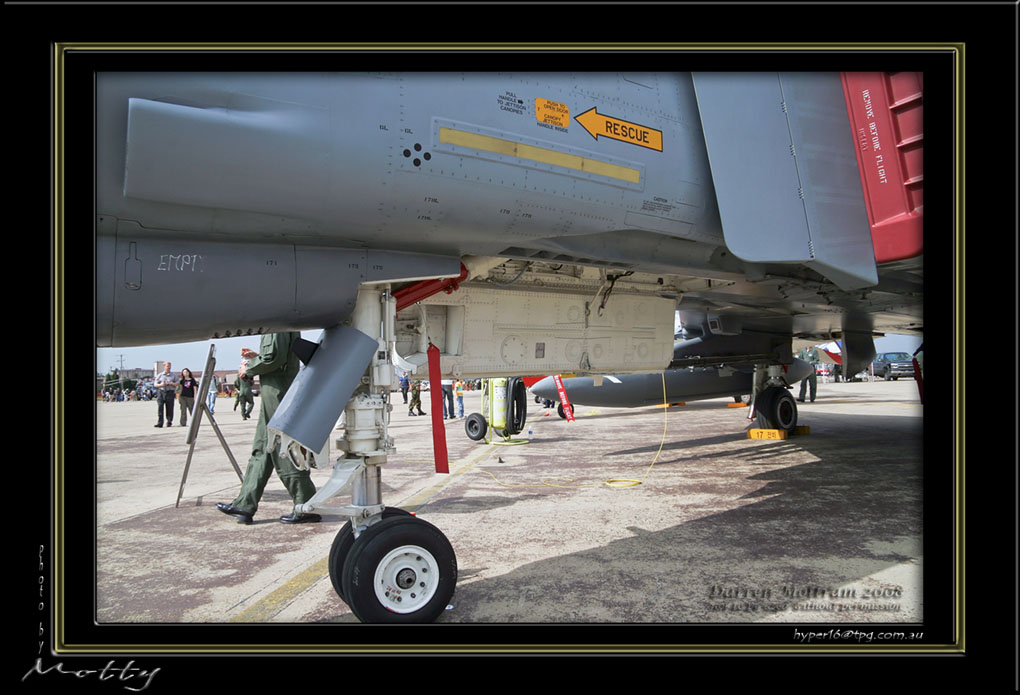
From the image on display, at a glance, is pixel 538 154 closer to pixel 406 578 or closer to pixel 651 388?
pixel 406 578

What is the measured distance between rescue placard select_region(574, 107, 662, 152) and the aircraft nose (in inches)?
358

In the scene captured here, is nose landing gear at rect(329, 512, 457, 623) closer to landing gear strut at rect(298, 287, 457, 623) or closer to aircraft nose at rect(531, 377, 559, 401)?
landing gear strut at rect(298, 287, 457, 623)

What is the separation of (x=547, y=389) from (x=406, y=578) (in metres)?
9.73

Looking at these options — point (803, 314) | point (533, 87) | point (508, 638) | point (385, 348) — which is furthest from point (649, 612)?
point (803, 314)

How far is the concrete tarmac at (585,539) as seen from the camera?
3.63 m

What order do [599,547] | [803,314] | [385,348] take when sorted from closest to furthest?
[385,348]
[599,547]
[803,314]

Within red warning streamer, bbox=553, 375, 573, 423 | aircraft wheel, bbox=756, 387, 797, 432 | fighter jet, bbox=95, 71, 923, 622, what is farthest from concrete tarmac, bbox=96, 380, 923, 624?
red warning streamer, bbox=553, 375, 573, 423

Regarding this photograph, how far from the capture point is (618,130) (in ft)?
12.4

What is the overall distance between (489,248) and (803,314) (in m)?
7.79

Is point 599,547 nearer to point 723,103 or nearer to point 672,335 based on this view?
point 672,335

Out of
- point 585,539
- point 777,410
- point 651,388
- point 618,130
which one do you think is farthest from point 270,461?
point 777,410

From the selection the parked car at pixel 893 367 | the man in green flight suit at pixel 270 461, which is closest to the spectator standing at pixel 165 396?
the man in green flight suit at pixel 270 461

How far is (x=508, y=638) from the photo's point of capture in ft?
8.50

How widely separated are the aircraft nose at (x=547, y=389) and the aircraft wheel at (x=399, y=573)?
31.0 feet
